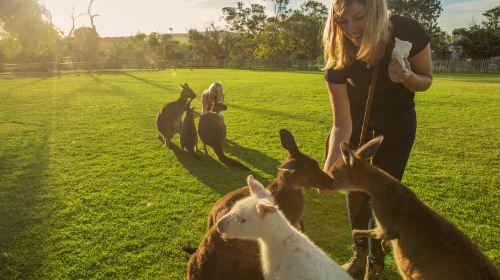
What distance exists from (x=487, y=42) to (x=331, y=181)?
52.0 metres

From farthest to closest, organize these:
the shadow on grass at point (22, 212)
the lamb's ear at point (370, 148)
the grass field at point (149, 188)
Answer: the grass field at point (149, 188)
the shadow on grass at point (22, 212)
the lamb's ear at point (370, 148)

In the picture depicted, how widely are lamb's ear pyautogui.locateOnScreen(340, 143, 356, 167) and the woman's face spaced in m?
0.83

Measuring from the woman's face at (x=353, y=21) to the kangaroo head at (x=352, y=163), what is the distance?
2.68 ft

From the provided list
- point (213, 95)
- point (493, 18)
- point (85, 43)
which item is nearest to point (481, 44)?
point (493, 18)

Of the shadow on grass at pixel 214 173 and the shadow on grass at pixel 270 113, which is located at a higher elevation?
the shadow on grass at pixel 270 113

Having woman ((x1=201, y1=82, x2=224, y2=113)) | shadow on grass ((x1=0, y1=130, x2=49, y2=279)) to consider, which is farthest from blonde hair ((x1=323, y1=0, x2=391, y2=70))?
woman ((x1=201, y1=82, x2=224, y2=113))

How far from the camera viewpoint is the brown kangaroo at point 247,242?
2736mm

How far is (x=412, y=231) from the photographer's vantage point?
265cm

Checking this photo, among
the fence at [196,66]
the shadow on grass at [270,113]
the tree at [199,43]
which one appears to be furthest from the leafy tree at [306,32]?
the shadow on grass at [270,113]

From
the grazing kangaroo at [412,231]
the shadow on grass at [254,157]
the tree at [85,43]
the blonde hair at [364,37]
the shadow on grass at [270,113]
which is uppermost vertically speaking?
the tree at [85,43]

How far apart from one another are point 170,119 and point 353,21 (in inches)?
249

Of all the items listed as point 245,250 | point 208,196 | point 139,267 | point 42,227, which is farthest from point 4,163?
point 245,250

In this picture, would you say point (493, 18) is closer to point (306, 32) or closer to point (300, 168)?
point (306, 32)

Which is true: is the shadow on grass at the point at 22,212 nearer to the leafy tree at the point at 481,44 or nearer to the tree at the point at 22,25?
the tree at the point at 22,25
